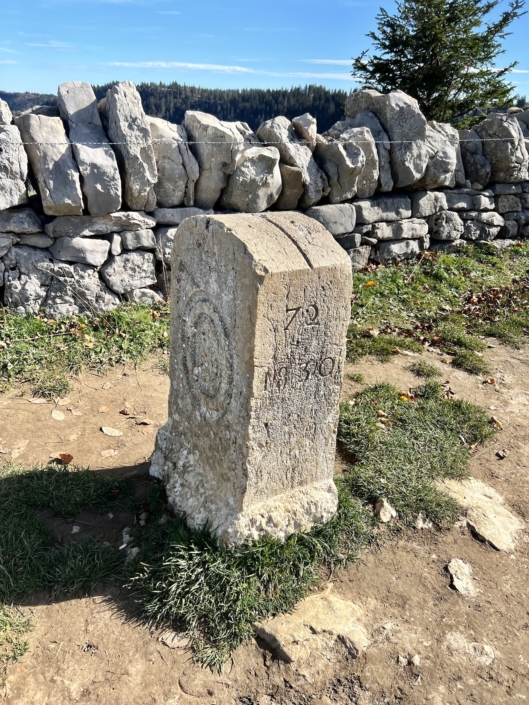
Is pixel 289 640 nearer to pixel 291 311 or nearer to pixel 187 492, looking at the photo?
pixel 187 492

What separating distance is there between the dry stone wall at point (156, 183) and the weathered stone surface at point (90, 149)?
0.01 metres

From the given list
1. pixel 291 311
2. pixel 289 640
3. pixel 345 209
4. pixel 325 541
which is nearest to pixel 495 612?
pixel 325 541

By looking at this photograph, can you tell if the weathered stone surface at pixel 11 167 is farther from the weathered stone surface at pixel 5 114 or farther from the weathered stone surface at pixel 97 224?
the weathered stone surface at pixel 97 224

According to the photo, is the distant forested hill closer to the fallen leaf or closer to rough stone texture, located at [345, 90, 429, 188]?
rough stone texture, located at [345, 90, 429, 188]

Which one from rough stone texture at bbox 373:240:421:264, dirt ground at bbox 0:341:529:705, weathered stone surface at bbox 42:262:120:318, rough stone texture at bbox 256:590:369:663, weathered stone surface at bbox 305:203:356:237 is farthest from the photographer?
rough stone texture at bbox 373:240:421:264

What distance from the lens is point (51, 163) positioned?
506 cm

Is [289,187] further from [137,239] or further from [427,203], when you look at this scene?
[427,203]

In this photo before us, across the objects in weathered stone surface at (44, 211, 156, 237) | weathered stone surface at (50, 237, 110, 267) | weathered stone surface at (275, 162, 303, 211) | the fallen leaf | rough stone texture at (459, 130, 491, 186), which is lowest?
the fallen leaf

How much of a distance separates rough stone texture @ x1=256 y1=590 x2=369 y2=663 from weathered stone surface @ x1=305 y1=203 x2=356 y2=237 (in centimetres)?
502

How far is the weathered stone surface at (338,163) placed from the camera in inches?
269

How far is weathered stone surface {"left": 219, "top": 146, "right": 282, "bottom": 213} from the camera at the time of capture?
600 centimetres

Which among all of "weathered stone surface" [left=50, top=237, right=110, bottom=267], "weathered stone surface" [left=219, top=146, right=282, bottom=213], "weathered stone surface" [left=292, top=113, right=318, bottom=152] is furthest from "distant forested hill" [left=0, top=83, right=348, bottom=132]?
"weathered stone surface" [left=50, top=237, right=110, bottom=267]

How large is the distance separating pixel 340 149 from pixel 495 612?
553 centimetres

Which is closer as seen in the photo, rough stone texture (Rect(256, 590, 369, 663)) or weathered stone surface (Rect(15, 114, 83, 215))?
rough stone texture (Rect(256, 590, 369, 663))
